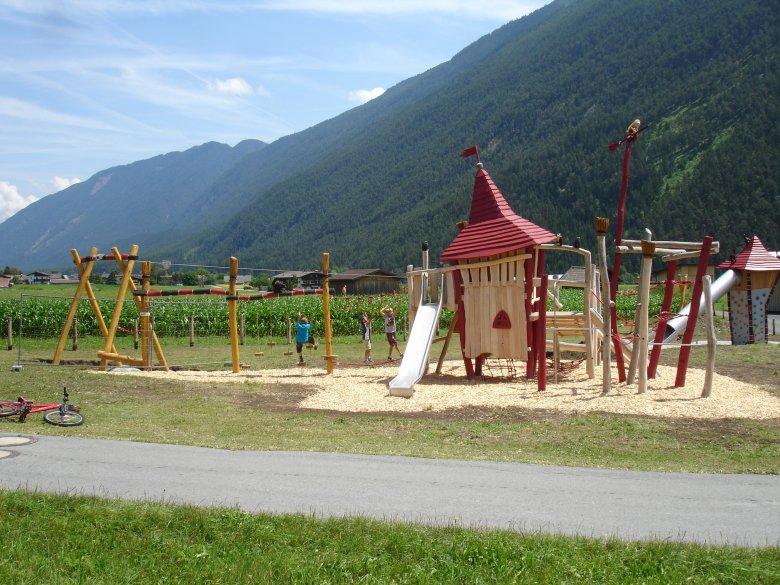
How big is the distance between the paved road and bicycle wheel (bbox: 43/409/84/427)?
6.55 feet

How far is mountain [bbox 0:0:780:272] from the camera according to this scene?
91.1 m

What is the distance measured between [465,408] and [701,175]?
88.5 m

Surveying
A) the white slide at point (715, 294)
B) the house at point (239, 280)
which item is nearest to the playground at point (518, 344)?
the white slide at point (715, 294)

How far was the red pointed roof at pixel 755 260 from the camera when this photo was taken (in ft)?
85.6

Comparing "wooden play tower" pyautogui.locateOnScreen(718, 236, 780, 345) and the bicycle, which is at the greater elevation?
"wooden play tower" pyautogui.locateOnScreen(718, 236, 780, 345)

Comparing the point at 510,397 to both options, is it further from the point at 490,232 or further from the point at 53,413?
the point at 53,413

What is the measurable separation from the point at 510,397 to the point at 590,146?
11446cm

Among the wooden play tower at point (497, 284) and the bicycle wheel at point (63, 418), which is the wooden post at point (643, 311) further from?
the bicycle wheel at point (63, 418)

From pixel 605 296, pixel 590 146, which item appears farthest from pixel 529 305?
pixel 590 146

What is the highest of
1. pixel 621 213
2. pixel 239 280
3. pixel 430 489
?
pixel 239 280

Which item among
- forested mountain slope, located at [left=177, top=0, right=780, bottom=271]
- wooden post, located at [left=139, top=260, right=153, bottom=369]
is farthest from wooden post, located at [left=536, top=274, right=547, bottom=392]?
forested mountain slope, located at [left=177, top=0, right=780, bottom=271]

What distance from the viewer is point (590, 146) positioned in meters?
122

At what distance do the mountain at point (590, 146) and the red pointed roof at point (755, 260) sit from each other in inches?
2096

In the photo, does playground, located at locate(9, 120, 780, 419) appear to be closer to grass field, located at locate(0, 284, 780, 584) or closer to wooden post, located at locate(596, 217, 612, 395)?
wooden post, located at locate(596, 217, 612, 395)
